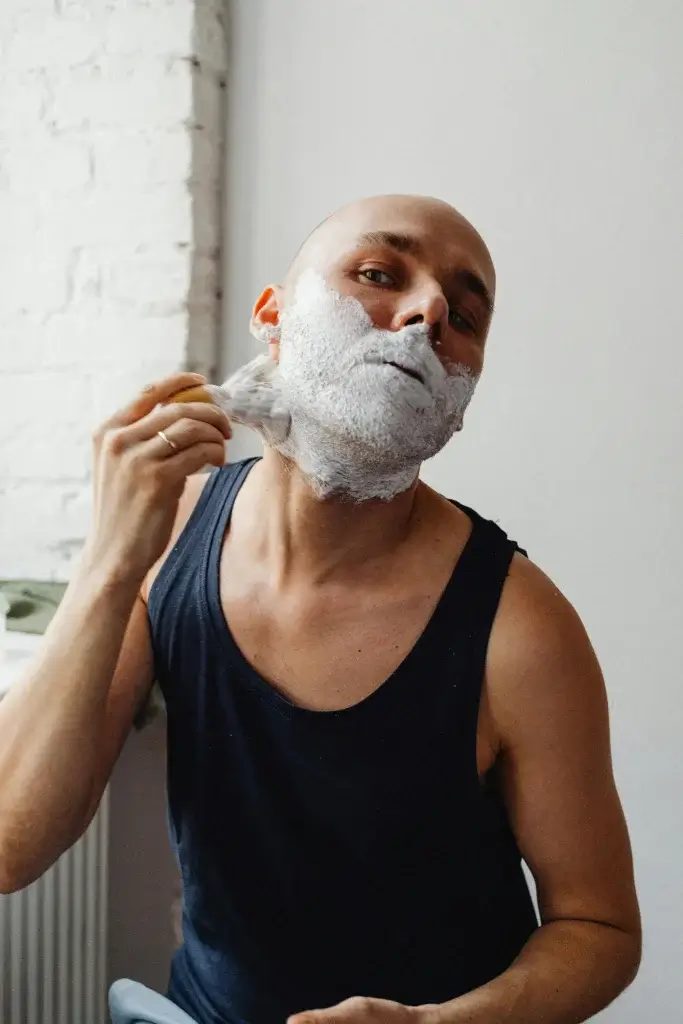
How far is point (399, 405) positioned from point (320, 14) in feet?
2.77

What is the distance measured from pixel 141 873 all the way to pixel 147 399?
2.86ft

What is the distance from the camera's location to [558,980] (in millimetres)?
792

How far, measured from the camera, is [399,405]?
783mm

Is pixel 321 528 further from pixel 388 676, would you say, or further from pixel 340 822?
pixel 340 822

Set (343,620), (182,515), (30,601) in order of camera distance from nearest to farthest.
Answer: (343,620), (182,515), (30,601)

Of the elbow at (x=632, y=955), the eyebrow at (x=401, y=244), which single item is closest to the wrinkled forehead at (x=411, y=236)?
the eyebrow at (x=401, y=244)

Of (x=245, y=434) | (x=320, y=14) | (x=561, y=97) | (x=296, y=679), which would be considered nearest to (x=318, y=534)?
(x=296, y=679)

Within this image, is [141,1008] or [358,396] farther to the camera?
[141,1008]

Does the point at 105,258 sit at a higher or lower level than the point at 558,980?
higher

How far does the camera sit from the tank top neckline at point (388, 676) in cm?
84

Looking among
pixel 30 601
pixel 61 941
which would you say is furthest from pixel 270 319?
pixel 61 941

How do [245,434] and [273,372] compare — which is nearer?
[273,372]

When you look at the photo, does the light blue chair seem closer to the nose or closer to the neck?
the neck

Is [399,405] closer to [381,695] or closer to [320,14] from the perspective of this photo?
[381,695]
